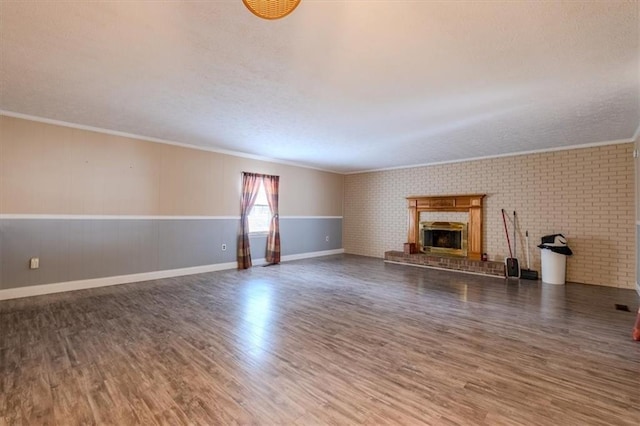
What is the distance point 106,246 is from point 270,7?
4.98 m

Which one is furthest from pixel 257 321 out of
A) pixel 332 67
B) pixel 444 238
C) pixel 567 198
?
pixel 567 198

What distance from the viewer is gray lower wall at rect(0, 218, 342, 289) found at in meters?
4.12

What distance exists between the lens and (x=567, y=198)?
A: 553 cm

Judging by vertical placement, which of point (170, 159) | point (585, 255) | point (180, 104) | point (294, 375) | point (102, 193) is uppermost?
point (180, 104)

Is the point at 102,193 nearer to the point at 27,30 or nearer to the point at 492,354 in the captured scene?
the point at 27,30

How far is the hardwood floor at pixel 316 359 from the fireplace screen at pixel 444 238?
2.44m

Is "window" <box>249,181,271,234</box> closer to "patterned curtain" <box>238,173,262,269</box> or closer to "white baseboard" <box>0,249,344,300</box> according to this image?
Result: "patterned curtain" <box>238,173,262,269</box>

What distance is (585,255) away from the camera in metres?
5.36

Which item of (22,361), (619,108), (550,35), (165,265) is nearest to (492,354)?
(550,35)

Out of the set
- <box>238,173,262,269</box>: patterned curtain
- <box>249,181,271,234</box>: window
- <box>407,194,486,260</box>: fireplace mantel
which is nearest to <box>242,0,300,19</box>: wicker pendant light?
<box>238,173,262,269</box>: patterned curtain

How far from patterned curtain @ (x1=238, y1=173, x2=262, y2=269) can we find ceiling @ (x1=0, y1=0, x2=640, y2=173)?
6.34 ft

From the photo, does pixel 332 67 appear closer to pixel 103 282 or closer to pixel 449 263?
pixel 103 282

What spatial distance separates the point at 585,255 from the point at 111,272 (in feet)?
27.3

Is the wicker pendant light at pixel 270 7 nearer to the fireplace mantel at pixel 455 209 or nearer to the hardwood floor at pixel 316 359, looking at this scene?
the hardwood floor at pixel 316 359
